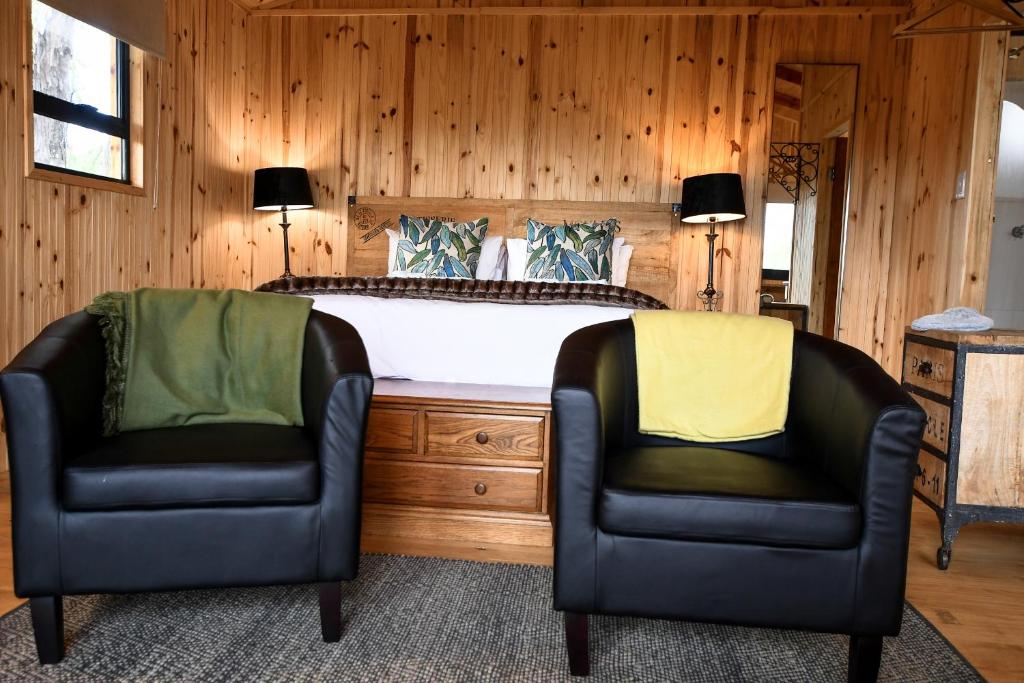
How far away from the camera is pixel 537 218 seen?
4848 millimetres

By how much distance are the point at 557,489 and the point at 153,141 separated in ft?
11.5

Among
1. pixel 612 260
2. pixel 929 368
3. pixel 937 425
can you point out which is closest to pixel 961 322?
pixel 929 368

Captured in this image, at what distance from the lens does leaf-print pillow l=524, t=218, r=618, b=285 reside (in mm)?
3955

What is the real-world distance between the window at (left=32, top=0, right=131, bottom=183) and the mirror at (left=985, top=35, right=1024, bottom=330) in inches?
172

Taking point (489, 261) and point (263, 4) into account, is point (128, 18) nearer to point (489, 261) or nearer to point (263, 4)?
point (263, 4)

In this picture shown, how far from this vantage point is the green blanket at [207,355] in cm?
187

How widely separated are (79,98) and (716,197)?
3.44m

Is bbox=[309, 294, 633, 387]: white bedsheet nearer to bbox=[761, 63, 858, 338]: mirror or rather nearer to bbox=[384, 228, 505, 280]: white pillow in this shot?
bbox=[384, 228, 505, 280]: white pillow

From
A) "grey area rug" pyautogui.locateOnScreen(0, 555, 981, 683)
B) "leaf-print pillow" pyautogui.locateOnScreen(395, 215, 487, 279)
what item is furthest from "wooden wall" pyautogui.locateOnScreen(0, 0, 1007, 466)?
"grey area rug" pyautogui.locateOnScreen(0, 555, 981, 683)

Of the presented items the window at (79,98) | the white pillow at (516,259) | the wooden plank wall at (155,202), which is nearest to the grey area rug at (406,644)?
the wooden plank wall at (155,202)

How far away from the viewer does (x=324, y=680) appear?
152cm

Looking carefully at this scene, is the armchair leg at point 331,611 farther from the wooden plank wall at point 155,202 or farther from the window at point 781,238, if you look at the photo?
the window at point 781,238

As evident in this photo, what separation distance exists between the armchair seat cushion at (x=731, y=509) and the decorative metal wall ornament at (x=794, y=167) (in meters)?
3.58

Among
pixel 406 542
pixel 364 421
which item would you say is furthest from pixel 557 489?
pixel 406 542
